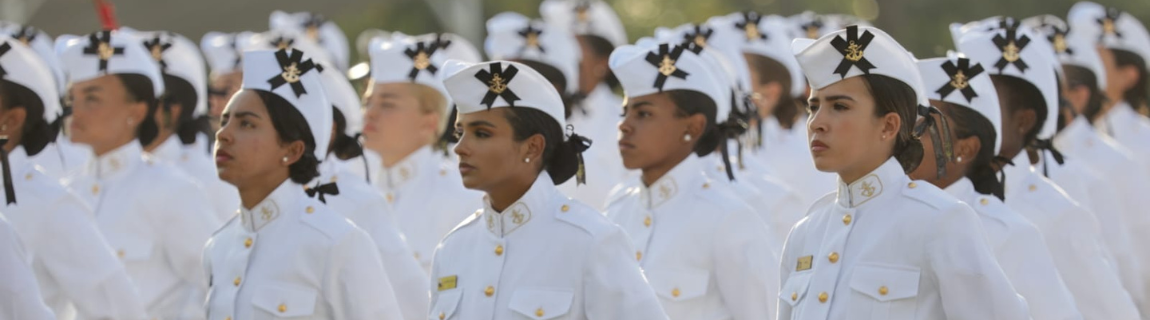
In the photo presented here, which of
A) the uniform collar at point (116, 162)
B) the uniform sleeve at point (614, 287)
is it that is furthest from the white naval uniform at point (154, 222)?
the uniform sleeve at point (614, 287)

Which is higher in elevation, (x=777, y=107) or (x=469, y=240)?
(x=469, y=240)

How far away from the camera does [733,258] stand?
23.0ft

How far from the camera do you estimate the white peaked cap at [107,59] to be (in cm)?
927

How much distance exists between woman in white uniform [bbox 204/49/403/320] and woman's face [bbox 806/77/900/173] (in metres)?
1.71

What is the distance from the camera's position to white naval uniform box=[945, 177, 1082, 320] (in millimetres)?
6312

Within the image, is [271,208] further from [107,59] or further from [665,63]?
[107,59]

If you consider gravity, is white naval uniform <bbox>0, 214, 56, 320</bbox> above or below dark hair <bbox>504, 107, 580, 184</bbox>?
below

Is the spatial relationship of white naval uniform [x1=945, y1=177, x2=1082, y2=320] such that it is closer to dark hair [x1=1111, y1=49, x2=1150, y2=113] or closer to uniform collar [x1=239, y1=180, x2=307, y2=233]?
uniform collar [x1=239, y1=180, x2=307, y2=233]

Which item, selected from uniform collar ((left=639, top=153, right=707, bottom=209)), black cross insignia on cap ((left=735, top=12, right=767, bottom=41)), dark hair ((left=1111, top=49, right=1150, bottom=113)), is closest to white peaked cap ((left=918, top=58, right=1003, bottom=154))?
uniform collar ((left=639, top=153, right=707, bottom=209))

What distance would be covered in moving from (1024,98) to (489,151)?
2.71 m

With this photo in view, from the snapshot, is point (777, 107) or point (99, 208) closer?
point (99, 208)

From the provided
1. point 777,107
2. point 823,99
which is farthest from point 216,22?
point 823,99

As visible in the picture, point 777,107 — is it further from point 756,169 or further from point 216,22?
point 216,22

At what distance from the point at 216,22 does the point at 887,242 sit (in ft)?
42.5
